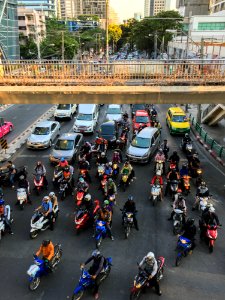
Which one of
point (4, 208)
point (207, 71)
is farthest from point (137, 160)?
point (4, 208)

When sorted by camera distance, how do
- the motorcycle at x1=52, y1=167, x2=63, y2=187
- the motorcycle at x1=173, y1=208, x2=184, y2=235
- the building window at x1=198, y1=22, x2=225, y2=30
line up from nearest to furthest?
the motorcycle at x1=173, y1=208, x2=184, y2=235 → the motorcycle at x1=52, y1=167, x2=63, y2=187 → the building window at x1=198, y1=22, x2=225, y2=30

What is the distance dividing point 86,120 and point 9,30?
30.4m

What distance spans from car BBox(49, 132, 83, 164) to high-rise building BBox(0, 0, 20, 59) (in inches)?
1148

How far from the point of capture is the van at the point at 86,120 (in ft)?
75.7

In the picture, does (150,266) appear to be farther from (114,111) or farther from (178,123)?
(114,111)

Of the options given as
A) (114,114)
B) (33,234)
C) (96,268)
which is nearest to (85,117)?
(114,114)

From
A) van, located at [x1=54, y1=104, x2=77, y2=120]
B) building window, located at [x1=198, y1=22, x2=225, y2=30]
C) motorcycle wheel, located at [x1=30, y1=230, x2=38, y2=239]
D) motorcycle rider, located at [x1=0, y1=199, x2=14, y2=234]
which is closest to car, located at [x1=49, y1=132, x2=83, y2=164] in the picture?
motorcycle rider, located at [x1=0, y1=199, x2=14, y2=234]

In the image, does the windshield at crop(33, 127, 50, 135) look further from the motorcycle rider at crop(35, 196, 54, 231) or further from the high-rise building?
the high-rise building

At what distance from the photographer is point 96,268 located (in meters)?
8.32

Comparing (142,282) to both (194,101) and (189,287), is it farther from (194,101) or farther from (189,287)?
(194,101)

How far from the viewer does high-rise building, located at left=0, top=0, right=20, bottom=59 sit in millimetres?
43062

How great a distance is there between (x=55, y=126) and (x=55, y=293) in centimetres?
1474

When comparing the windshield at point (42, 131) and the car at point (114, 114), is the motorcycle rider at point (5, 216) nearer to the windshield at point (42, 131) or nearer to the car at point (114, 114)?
the windshield at point (42, 131)

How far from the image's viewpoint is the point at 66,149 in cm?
1781
